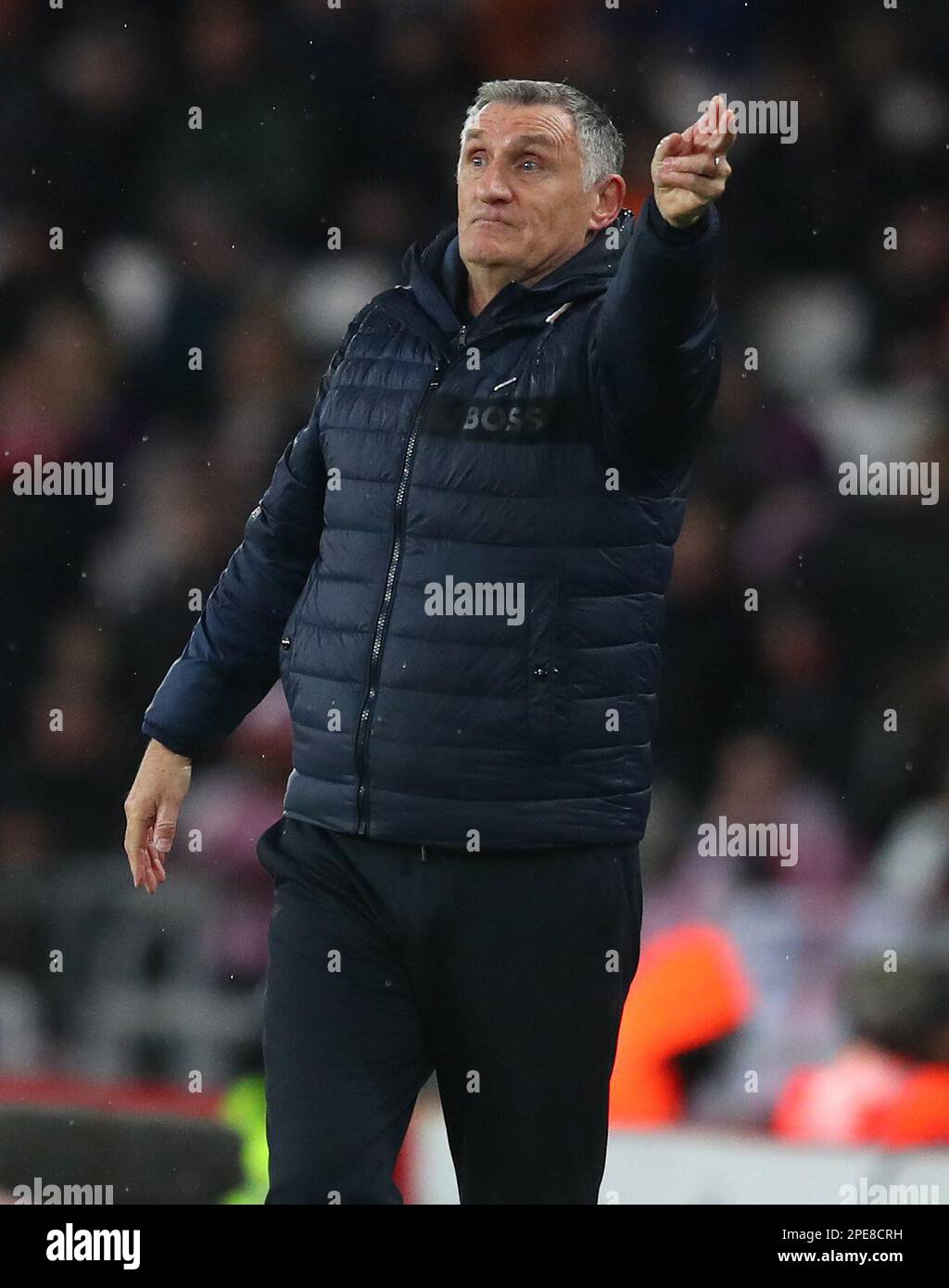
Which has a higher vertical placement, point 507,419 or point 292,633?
point 507,419

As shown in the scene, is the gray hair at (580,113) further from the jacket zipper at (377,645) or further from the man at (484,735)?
the jacket zipper at (377,645)

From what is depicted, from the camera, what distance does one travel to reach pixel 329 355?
204 inches

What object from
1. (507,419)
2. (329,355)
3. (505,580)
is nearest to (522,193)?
(507,419)

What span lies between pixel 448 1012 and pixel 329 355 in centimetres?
292

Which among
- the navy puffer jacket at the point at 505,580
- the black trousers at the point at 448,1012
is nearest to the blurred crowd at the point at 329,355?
the black trousers at the point at 448,1012

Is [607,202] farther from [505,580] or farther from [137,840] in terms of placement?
[137,840]

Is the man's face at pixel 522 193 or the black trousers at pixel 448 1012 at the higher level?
the man's face at pixel 522 193

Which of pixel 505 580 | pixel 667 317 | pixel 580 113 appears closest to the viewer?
pixel 667 317

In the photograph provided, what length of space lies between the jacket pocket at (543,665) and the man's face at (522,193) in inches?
16.2

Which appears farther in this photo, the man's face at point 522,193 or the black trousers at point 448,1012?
the man's face at point 522,193

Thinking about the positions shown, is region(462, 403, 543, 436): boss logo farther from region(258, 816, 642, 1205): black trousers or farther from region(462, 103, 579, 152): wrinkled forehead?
region(258, 816, 642, 1205): black trousers

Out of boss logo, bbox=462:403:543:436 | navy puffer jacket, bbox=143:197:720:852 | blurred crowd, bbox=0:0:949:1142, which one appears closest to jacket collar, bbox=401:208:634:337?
navy puffer jacket, bbox=143:197:720:852

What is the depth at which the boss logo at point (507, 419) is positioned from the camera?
2.46 meters

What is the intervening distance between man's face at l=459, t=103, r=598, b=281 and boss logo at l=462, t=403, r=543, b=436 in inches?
7.8
